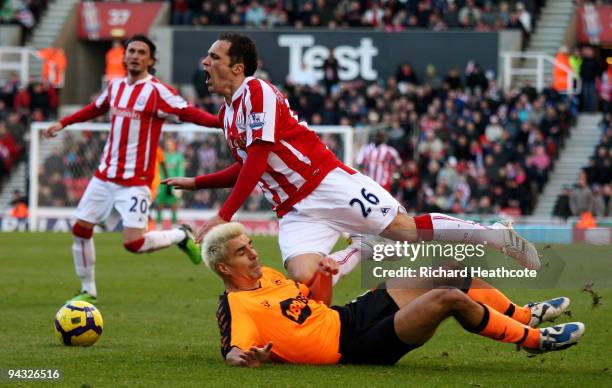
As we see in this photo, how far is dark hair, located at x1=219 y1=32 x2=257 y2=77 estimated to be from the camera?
355 inches

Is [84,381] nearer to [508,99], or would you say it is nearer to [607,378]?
[607,378]

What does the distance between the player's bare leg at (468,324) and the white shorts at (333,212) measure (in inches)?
55.7

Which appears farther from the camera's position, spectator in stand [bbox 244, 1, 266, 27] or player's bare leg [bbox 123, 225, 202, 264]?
spectator in stand [bbox 244, 1, 266, 27]

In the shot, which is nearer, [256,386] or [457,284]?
[256,386]

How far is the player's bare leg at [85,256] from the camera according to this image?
12617 millimetres

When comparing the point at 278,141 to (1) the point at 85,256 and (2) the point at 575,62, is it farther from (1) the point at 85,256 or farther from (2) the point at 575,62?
(2) the point at 575,62

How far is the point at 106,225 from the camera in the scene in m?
12.9

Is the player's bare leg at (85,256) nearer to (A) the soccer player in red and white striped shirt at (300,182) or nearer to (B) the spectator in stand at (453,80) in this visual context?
(A) the soccer player in red and white striped shirt at (300,182)

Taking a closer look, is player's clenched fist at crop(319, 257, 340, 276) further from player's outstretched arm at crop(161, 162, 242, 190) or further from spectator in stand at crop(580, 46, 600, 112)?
spectator in stand at crop(580, 46, 600, 112)

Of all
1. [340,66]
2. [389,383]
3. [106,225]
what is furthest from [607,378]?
[340,66]

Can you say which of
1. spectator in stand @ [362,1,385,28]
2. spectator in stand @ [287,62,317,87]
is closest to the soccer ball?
spectator in stand @ [287,62,317,87]

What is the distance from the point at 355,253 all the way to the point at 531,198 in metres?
20.0

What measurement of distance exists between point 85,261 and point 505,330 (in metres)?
6.02

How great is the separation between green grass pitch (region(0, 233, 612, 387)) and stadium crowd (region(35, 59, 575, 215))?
39.7 feet
